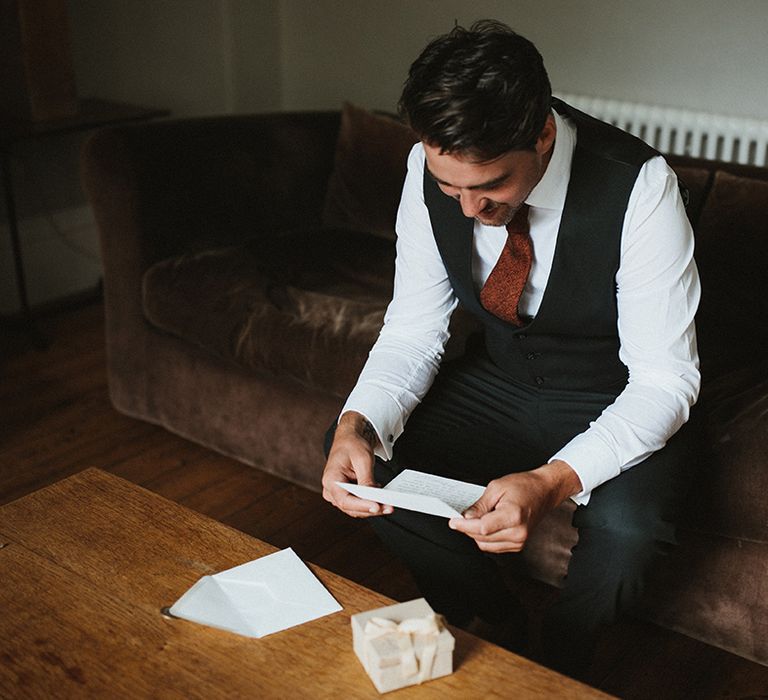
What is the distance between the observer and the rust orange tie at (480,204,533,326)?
1.48m

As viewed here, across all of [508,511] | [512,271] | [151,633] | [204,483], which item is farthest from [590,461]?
[204,483]

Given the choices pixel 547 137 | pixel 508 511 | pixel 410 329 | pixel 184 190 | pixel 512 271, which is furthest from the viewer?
pixel 184 190

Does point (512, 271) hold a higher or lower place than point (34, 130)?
higher

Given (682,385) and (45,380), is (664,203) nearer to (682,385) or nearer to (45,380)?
(682,385)

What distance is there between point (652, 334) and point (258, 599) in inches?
25.8

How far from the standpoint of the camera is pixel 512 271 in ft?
4.88

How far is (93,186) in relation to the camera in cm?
231

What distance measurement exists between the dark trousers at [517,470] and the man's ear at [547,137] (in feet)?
1.35

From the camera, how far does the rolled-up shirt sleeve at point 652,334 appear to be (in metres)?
1.36

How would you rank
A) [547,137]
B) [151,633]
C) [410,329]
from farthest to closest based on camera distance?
[410,329]
[547,137]
[151,633]

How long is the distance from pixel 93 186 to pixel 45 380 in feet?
2.41

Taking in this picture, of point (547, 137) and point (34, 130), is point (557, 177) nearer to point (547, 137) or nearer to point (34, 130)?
point (547, 137)

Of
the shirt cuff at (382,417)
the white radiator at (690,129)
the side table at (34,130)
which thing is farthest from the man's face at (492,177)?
the side table at (34,130)

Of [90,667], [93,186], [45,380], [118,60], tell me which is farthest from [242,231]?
[90,667]
